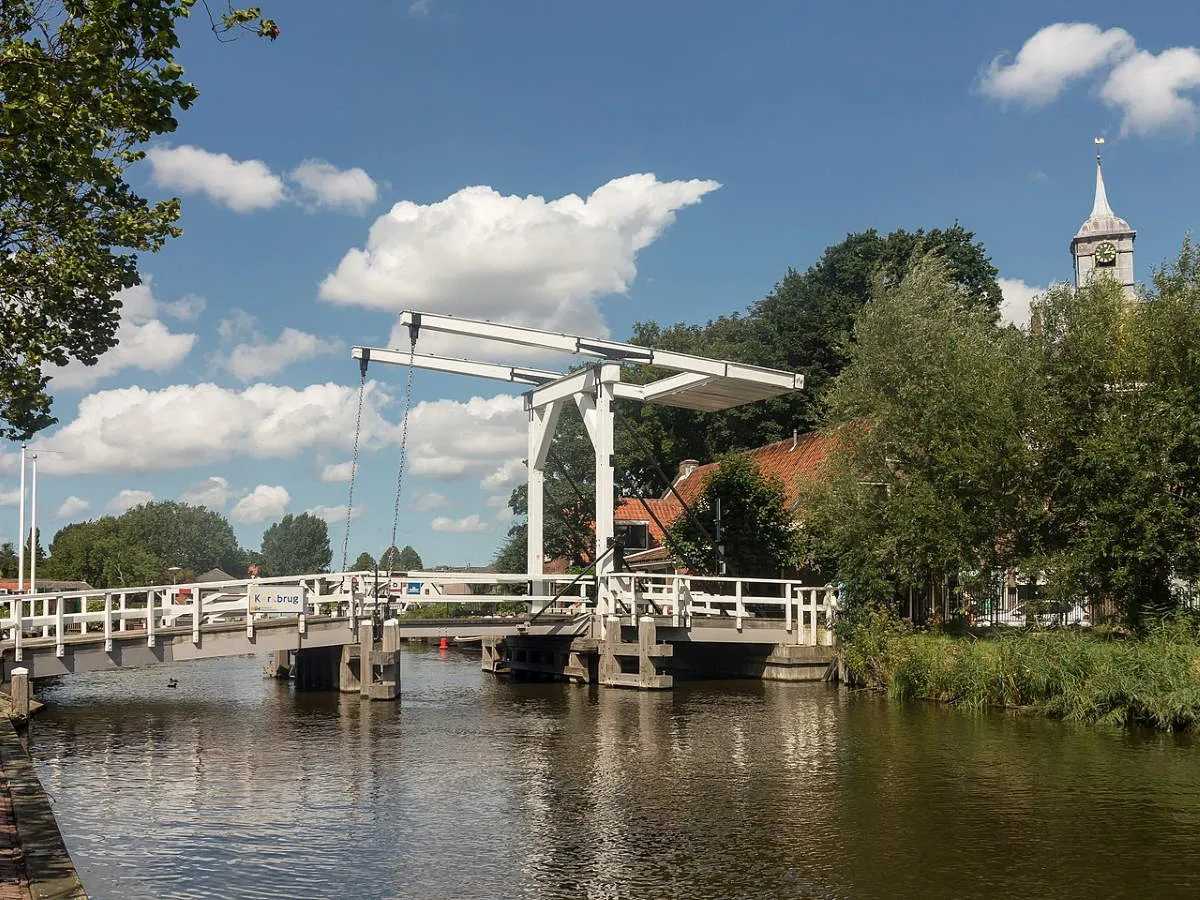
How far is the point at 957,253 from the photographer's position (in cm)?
4394

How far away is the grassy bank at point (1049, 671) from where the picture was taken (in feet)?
54.1

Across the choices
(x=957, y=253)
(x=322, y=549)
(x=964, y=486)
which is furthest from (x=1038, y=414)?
(x=322, y=549)

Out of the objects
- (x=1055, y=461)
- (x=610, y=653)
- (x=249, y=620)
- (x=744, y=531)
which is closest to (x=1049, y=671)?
(x=1055, y=461)

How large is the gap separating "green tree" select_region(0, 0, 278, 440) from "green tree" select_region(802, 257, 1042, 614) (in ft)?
47.5

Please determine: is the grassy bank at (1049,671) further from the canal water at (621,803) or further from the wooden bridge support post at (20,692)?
the wooden bridge support post at (20,692)

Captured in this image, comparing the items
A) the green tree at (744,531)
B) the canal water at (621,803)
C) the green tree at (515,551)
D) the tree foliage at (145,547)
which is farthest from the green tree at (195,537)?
the canal water at (621,803)

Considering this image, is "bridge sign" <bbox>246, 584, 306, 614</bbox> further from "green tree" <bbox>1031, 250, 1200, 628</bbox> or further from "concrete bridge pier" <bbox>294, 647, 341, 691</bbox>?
"green tree" <bbox>1031, 250, 1200, 628</bbox>

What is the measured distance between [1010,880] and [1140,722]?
9319 mm

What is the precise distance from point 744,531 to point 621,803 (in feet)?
58.3

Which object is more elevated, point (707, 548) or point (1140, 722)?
point (707, 548)

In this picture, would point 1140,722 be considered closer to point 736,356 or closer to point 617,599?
point 617,599

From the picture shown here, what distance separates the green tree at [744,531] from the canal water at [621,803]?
9042mm

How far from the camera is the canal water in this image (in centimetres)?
904

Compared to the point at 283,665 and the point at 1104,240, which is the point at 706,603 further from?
the point at 1104,240
